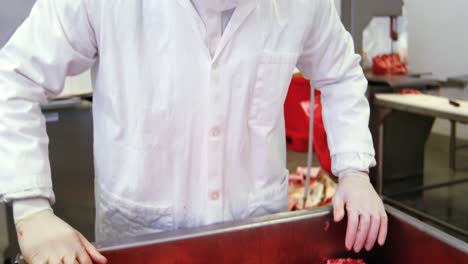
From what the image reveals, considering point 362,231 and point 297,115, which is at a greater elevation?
point 362,231

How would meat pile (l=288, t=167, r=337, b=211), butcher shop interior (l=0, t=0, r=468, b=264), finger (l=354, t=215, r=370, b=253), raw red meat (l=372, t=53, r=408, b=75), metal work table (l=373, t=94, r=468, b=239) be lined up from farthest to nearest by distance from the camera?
raw red meat (l=372, t=53, r=408, b=75) < meat pile (l=288, t=167, r=337, b=211) < metal work table (l=373, t=94, r=468, b=239) < finger (l=354, t=215, r=370, b=253) < butcher shop interior (l=0, t=0, r=468, b=264)

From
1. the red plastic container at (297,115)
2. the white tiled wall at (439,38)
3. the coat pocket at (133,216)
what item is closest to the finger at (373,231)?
the coat pocket at (133,216)

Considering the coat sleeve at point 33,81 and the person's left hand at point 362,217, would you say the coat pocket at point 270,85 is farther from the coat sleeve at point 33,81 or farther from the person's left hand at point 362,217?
the coat sleeve at point 33,81

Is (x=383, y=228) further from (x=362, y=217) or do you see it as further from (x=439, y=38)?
(x=439, y=38)

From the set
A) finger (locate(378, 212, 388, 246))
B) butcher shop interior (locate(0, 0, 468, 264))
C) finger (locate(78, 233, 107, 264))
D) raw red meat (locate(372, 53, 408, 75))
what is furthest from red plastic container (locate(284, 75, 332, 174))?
finger (locate(78, 233, 107, 264))

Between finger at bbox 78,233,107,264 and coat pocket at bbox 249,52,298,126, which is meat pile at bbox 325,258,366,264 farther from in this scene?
finger at bbox 78,233,107,264

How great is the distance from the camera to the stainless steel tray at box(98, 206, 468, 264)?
0.89 meters

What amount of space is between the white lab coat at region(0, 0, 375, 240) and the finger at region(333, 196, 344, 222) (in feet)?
0.35

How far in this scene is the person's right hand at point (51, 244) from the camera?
0.79m

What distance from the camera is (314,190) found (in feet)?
9.16

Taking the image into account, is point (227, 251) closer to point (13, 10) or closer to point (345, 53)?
point (345, 53)

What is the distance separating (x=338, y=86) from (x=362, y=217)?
33cm

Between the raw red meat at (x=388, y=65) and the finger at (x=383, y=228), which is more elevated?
the raw red meat at (x=388, y=65)

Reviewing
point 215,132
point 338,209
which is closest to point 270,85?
point 215,132
